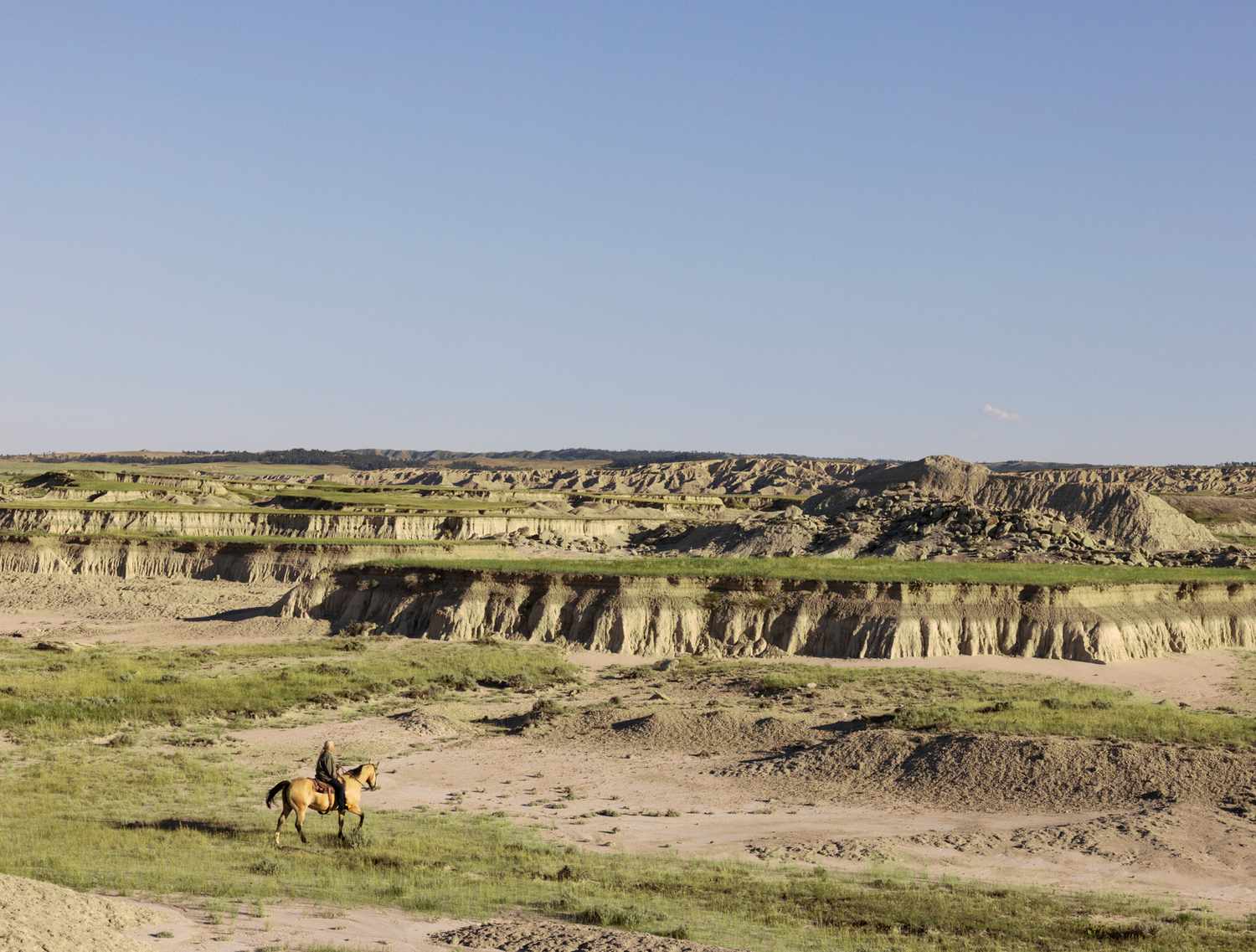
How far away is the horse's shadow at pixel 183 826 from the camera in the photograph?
91.4 ft

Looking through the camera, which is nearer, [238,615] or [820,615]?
[820,615]

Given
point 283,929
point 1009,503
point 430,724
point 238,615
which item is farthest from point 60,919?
point 1009,503

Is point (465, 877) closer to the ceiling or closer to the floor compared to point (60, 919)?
closer to the floor

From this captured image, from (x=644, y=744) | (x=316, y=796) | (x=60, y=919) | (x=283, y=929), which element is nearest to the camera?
(x=60, y=919)

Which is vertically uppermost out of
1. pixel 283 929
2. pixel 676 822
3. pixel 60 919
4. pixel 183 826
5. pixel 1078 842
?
pixel 1078 842

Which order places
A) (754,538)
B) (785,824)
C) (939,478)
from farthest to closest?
(939,478) → (754,538) → (785,824)

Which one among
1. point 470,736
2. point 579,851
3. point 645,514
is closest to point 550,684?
point 470,736

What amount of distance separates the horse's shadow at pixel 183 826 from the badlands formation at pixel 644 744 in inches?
9.0

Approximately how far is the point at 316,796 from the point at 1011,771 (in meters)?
16.4

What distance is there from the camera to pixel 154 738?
39.7 metres

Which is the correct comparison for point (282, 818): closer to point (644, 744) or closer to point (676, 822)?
point (676, 822)

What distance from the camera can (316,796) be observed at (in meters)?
27.1

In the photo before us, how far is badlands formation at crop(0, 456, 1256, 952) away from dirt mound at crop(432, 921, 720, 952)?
0.09 metres

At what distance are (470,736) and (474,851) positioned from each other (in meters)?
14.7
